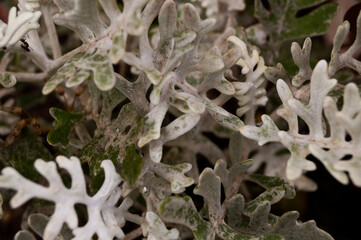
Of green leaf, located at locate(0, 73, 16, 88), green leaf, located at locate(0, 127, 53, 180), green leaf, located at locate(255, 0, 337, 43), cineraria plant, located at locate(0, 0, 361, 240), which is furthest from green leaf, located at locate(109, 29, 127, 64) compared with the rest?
green leaf, located at locate(255, 0, 337, 43)

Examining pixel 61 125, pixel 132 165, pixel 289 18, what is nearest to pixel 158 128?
pixel 132 165

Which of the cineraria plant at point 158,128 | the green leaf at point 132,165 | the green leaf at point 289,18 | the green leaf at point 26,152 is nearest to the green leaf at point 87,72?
the cineraria plant at point 158,128

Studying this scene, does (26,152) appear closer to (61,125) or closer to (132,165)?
(61,125)

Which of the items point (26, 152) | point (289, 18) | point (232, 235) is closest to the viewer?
point (232, 235)

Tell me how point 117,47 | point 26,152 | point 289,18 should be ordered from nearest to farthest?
point 117,47 → point 26,152 → point 289,18

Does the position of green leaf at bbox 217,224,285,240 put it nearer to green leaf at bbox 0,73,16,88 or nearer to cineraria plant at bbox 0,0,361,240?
cineraria plant at bbox 0,0,361,240

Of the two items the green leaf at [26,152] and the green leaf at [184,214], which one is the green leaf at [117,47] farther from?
the green leaf at [26,152]
